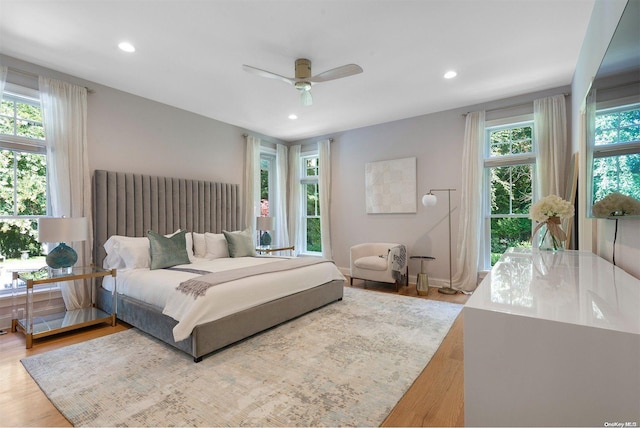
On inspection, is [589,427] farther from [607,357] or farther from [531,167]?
[531,167]

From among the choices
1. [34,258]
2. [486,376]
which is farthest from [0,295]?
[486,376]

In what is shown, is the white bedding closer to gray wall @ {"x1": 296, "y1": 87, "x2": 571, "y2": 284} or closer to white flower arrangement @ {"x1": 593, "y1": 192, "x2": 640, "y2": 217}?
gray wall @ {"x1": 296, "y1": 87, "x2": 571, "y2": 284}

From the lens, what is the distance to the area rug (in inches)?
69.0

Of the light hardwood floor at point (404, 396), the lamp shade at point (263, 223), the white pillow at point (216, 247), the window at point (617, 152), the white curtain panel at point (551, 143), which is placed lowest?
the light hardwood floor at point (404, 396)

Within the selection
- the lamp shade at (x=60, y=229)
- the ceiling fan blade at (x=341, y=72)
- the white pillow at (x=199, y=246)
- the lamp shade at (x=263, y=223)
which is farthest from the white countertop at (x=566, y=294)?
the lamp shade at (x=263, y=223)

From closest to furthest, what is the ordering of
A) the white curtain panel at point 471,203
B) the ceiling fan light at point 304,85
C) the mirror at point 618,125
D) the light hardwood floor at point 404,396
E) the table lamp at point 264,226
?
1. the mirror at point 618,125
2. the light hardwood floor at point 404,396
3. the ceiling fan light at point 304,85
4. the white curtain panel at point 471,203
5. the table lamp at point 264,226

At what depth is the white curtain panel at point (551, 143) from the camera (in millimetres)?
3830

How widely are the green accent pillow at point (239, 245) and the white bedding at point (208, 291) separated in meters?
0.55

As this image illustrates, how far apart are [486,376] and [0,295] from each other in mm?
4494

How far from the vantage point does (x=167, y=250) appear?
3533mm

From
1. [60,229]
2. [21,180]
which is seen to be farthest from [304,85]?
[21,180]

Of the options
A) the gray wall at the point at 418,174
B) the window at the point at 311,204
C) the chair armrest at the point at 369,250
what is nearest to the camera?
the gray wall at the point at 418,174

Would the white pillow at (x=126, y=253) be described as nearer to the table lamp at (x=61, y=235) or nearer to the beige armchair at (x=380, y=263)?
the table lamp at (x=61, y=235)

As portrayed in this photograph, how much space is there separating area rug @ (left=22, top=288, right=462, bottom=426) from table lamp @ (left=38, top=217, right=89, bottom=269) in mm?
936
